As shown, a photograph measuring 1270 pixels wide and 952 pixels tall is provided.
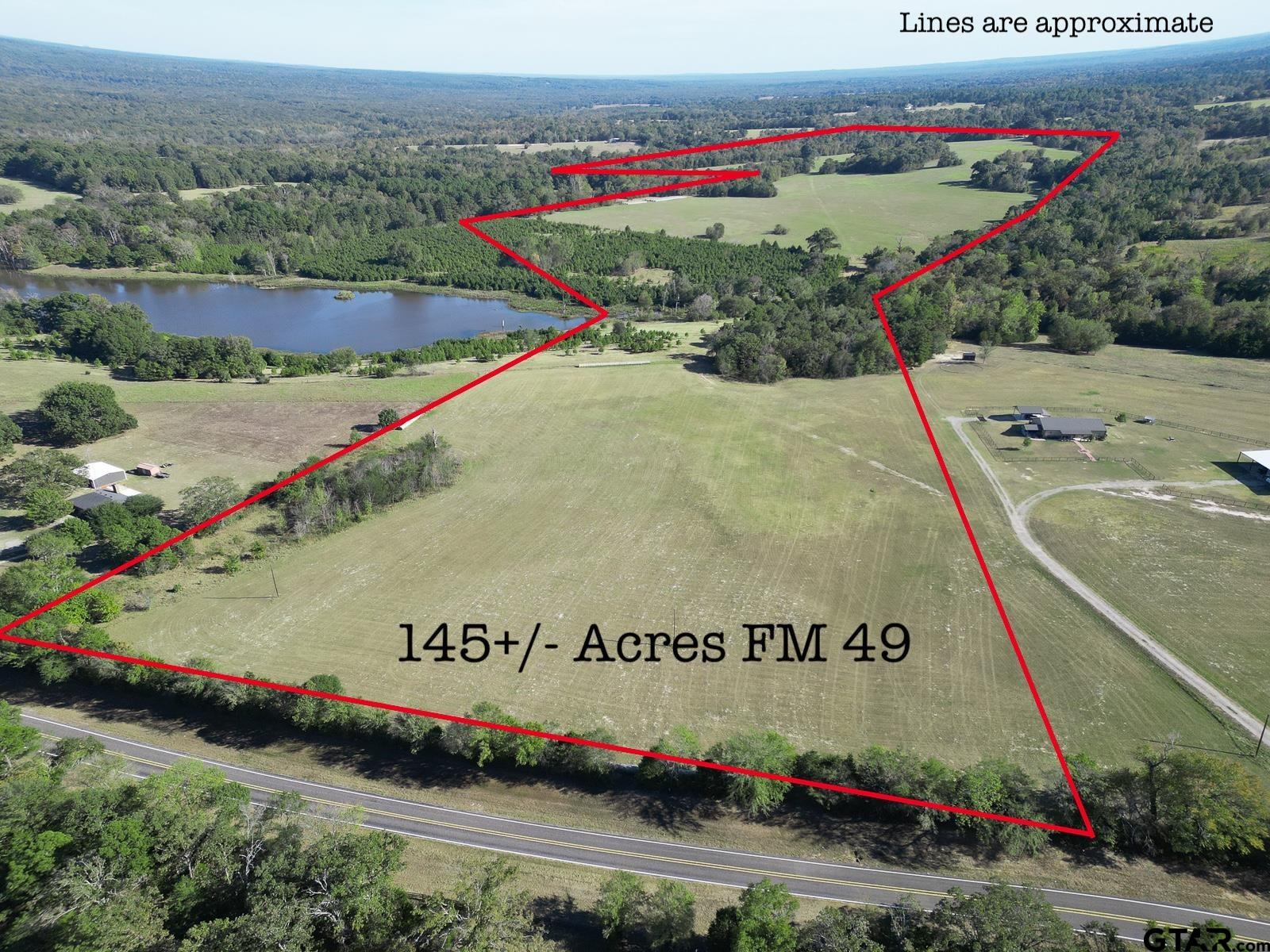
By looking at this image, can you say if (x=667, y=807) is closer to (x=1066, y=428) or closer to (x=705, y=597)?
(x=705, y=597)

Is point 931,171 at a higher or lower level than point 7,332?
higher

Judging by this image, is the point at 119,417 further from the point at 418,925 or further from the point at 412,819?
the point at 418,925

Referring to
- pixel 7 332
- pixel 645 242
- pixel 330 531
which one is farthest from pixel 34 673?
pixel 645 242

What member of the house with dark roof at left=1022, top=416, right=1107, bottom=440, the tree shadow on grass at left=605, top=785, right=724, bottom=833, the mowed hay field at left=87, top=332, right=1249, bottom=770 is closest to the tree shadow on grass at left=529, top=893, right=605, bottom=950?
the tree shadow on grass at left=605, top=785, right=724, bottom=833

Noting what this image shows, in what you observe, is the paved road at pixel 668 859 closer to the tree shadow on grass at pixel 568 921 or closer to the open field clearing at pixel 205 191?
the tree shadow on grass at pixel 568 921

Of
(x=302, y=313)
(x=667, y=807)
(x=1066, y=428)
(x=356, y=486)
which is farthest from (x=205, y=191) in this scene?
(x=667, y=807)

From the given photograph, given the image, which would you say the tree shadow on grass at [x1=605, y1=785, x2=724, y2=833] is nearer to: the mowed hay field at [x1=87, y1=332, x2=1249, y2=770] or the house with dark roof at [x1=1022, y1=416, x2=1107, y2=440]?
the mowed hay field at [x1=87, y1=332, x2=1249, y2=770]
